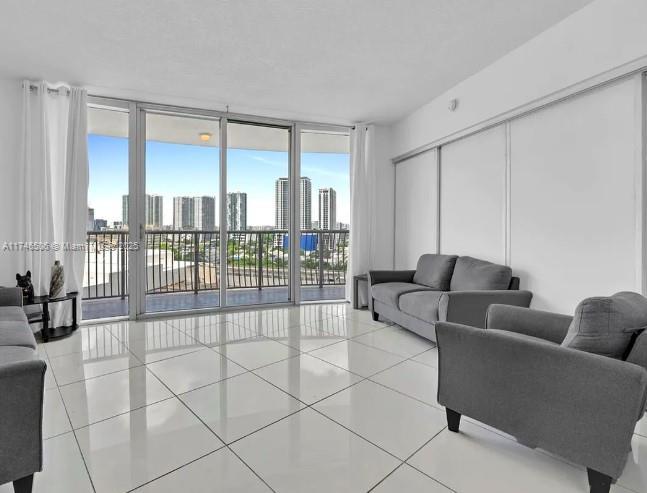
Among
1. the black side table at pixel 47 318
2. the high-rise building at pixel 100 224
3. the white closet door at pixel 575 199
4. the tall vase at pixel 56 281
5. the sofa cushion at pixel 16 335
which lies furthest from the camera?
the high-rise building at pixel 100 224

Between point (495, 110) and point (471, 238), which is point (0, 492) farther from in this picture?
point (495, 110)

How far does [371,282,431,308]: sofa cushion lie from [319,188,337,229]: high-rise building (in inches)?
75.0

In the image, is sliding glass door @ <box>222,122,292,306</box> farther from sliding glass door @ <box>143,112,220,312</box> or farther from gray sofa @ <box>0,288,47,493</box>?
gray sofa @ <box>0,288,47,493</box>

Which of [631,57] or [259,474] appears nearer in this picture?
[259,474]

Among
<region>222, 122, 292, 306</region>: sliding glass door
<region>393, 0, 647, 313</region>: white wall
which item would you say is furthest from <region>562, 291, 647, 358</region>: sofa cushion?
<region>222, 122, 292, 306</region>: sliding glass door

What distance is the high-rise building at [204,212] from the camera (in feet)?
17.1

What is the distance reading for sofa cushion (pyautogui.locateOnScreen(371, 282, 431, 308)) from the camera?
151 inches

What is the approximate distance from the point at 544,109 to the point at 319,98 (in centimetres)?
242

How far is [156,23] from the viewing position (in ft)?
9.11

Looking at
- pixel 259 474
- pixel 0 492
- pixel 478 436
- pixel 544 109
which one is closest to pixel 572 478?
pixel 478 436

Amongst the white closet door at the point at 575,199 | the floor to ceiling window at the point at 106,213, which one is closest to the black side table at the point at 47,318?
the floor to ceiling window at the point at 106,213

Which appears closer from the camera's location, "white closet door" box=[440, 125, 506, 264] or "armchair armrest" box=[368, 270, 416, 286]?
"white closet door" box=[440, 125, 506, 264]

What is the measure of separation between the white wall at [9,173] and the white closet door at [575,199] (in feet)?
16.4

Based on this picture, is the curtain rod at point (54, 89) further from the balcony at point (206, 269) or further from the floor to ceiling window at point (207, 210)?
the balcony at point (206, 269)
